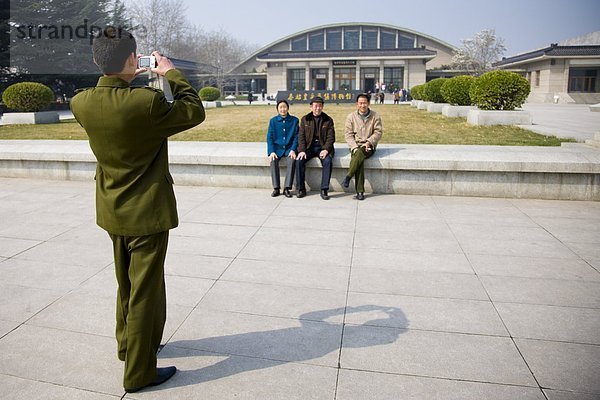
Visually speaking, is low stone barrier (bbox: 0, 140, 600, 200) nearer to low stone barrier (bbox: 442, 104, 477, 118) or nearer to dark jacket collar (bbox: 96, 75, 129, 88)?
dark jacket collar (bbox: 96, 75, 129, 88)

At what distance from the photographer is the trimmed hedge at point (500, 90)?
1341 centimetres

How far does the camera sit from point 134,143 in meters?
2.47

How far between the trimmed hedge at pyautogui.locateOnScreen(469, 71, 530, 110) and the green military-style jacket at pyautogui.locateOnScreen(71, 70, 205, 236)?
506 inches

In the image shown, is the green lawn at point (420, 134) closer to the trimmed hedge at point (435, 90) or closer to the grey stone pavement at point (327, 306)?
the grey stone pavement at point (327, 306)

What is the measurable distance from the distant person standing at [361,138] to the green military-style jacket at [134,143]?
4938 mm

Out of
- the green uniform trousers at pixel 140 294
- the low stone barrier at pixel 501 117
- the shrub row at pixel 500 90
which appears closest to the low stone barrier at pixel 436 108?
the shrub row at pixel 500 90

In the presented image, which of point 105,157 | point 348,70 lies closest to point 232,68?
point 348,70

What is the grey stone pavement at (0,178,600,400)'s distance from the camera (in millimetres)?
2799

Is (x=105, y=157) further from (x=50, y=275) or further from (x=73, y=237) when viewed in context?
(x=73, y=237)

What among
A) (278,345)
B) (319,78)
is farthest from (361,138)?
(319,78)

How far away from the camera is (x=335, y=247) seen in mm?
5148

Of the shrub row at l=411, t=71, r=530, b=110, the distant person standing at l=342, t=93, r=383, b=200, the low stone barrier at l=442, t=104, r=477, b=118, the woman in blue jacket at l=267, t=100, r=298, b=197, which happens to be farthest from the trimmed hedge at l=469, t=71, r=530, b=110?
the woman in blue jacket at l=267, t=100, r=298, b=197

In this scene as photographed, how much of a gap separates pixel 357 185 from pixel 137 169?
5088 millimetres

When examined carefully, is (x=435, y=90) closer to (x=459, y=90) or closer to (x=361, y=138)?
(x=459, y=90)
